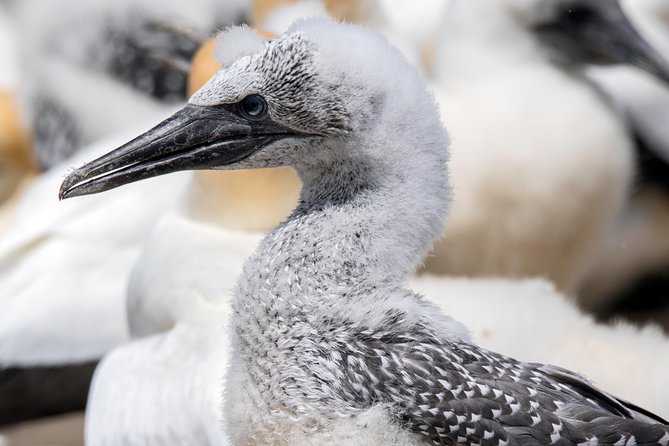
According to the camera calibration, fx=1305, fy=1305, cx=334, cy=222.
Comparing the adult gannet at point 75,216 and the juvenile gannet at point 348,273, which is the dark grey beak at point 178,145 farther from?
the adult gannet at point 75,216

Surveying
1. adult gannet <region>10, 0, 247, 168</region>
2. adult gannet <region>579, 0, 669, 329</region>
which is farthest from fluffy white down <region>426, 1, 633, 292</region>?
adult gannet <region>10, 0, 247, 168</region>

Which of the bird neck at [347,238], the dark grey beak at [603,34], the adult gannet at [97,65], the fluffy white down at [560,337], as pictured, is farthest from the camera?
the adult gannet at [97,65]

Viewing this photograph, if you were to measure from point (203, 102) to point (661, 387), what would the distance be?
98 cm

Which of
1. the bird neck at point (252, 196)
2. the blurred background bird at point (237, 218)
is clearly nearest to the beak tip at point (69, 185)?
the blurred background bird at point (237, 218)

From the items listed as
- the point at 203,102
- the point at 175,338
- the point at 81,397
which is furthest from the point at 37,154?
the point at 203,102

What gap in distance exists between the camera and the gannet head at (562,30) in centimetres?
322

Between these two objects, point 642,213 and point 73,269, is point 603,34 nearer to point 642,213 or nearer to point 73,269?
point 642,213

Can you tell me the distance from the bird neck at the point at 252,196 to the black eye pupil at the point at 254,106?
0.99 meters

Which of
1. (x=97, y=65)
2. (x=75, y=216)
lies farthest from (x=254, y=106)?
(x=97, y=65)

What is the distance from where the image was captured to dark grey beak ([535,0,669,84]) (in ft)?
10.5

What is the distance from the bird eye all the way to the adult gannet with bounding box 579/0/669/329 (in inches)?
64.2

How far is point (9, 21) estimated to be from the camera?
4.64m

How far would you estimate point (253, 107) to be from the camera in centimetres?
190

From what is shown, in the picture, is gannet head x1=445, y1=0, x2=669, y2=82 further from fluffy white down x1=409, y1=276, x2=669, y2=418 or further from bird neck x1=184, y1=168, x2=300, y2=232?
fluffy white down x1=409, y1=276, x2=669, y2=418
